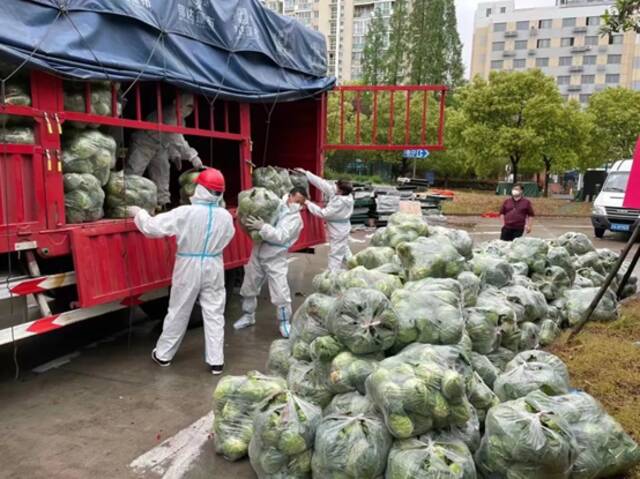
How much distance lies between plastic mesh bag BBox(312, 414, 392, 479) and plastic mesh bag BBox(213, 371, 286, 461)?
0.66 metres

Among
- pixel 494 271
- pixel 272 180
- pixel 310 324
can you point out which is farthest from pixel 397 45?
pixel 310 324

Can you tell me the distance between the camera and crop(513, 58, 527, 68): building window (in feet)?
273

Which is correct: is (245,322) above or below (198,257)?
below

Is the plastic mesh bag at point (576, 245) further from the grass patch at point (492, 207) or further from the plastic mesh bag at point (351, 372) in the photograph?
the grass patch at point (492, 207)

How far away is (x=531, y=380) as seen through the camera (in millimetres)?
3422

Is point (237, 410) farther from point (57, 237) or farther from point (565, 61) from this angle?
point (565, 61)

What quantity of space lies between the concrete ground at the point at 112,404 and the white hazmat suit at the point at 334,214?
2084mm

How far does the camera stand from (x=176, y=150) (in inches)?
248

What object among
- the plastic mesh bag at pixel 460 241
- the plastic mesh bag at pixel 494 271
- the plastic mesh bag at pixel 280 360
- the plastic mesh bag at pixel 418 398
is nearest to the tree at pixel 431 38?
the plastic mesh bag at pixel 494 271

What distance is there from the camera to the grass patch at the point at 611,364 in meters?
3.88

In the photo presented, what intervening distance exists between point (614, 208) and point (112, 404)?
549 inches

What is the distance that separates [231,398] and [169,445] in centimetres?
56

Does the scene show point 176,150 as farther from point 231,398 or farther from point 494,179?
point 494,179

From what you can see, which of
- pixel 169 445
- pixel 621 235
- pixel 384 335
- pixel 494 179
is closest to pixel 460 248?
pixel 384 335
